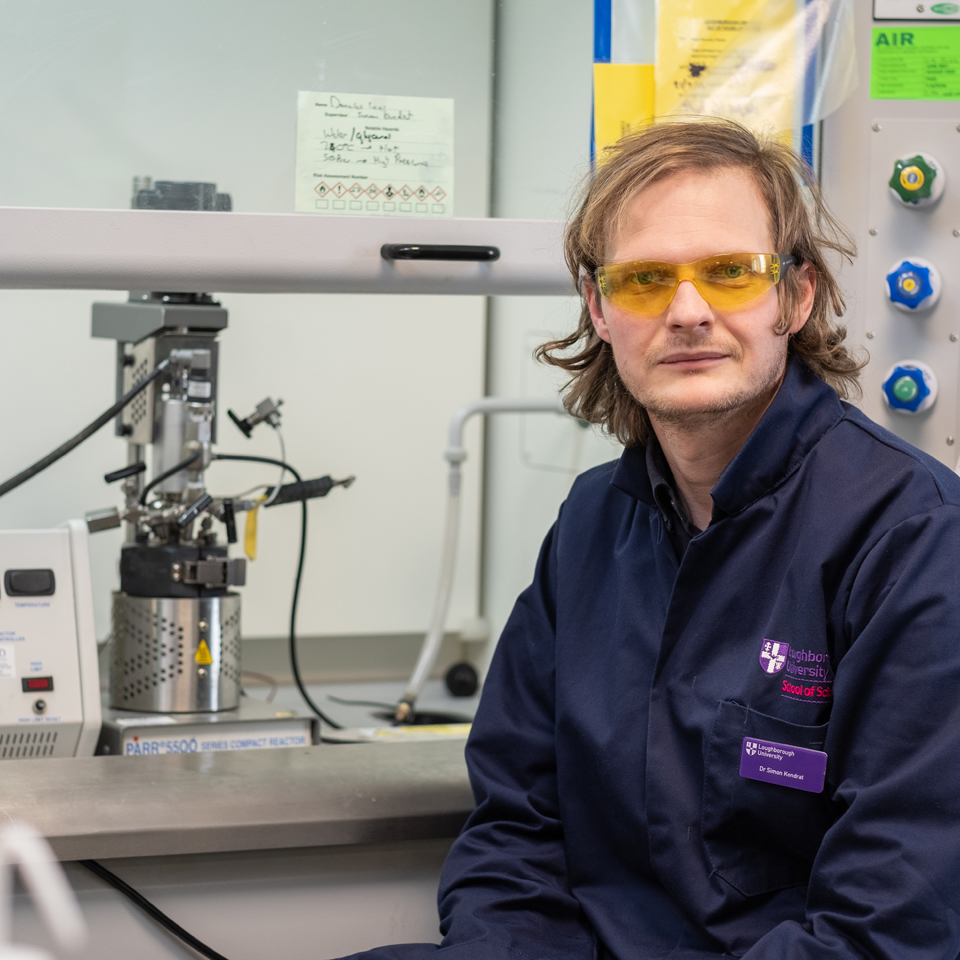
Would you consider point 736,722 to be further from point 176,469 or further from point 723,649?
point 176,469

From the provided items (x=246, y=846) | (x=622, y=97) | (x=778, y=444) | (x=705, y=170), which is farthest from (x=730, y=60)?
(x=246, y=846)

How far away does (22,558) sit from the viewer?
1.45m

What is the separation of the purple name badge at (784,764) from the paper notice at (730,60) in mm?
830

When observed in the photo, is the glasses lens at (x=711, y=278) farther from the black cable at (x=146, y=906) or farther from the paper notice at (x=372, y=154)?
the black cable at (x=146, y=906)

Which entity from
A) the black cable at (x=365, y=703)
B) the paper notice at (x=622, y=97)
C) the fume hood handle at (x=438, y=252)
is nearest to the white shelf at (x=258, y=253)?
the fume hood handle at (x=438, y=252)

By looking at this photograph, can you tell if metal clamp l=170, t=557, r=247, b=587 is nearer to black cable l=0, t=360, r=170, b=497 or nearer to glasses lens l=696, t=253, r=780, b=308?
black cable l=0, t=360, r=170, b=497

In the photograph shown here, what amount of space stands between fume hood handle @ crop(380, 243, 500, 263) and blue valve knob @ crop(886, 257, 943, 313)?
0.52 m

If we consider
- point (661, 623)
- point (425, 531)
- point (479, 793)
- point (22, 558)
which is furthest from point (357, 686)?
point (661, 623)

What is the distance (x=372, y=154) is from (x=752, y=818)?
89 cm

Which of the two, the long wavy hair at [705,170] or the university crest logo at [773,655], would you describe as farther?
the long wavy hair at [705,170]

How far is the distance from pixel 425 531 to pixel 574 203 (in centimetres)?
114

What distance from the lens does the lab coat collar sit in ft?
3.40

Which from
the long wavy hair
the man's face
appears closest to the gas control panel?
the long wavy hair

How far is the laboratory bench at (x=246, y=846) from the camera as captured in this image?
3.72ft
